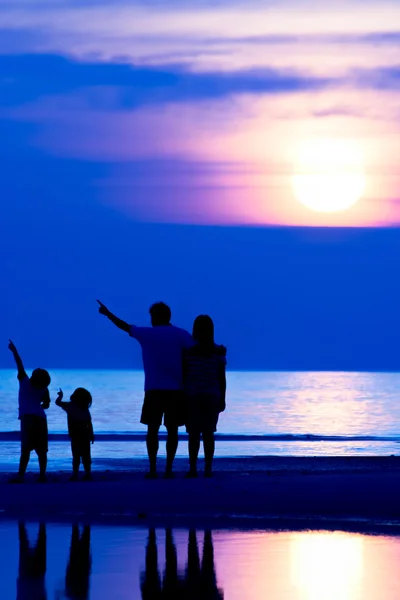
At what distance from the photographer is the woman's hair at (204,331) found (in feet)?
42.3

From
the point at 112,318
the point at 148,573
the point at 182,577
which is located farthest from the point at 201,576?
the point at 112,318

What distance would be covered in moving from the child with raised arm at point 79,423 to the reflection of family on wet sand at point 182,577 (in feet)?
19.6

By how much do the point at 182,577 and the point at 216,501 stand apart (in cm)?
344

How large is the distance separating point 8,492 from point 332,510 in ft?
10.0

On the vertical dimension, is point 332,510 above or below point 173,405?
below

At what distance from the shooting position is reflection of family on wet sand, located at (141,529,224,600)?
693 centimetres

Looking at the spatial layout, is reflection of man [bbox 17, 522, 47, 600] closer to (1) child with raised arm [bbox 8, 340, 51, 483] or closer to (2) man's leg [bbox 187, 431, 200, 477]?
(2) man's leg [bbox 187, 431, 200, 477]

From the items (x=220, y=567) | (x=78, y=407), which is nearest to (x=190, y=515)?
(x=220, y=567)

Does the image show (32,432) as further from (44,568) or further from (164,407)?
(44,568)

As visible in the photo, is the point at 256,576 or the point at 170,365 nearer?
the point at 256,576

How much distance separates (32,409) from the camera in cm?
1419

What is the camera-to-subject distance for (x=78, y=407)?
578 inches

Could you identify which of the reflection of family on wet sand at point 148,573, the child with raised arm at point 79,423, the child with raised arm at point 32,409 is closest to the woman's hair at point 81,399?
the child with raised arm at point 79,423

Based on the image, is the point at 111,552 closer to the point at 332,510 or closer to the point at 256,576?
the point at 256,576
